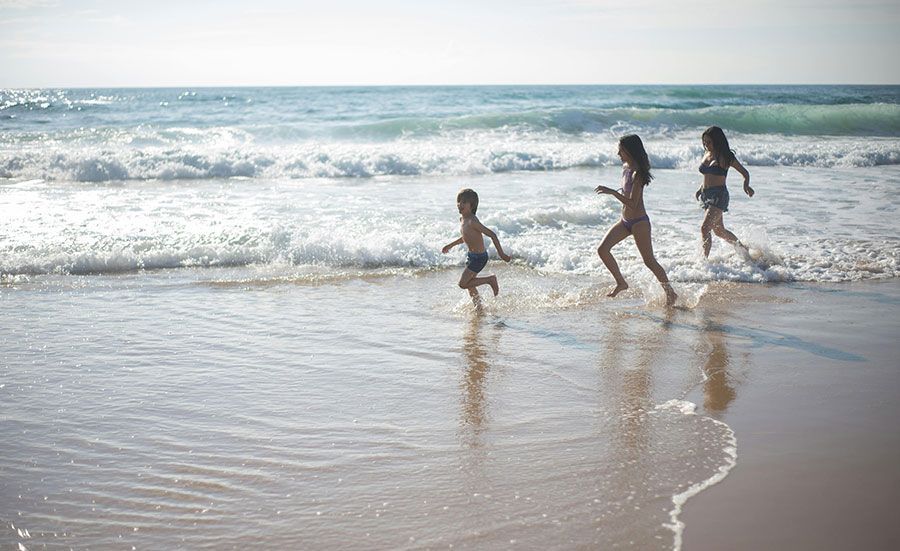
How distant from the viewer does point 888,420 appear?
13.6 feet

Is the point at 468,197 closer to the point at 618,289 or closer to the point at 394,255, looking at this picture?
the point at 618,289

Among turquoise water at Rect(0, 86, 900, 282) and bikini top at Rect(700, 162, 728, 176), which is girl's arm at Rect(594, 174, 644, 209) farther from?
bikini top at Rect(700, 162, 728, 176)

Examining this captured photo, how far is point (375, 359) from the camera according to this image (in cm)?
537

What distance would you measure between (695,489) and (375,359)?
2674mm

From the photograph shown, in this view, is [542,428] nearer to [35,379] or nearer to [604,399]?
[604,399]

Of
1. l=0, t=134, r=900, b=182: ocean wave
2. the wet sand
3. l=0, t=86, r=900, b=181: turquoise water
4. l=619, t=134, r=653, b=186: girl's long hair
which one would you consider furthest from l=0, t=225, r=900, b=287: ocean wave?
l=0, t=86, r=900, b=181: turquoise water

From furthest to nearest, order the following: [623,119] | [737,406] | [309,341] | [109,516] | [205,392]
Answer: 1. [623,119]
2. [309,341]
3. [205,392]
4. [737,406]
5. [109,516]

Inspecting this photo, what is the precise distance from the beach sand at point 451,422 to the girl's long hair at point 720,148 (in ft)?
6.16

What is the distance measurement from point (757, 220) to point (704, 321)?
5491mm

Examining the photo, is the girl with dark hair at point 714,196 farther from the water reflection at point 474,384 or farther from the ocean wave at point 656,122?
the ocean wave at point 656,122

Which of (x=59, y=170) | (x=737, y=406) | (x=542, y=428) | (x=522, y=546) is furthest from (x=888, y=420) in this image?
(x=59, y=170)

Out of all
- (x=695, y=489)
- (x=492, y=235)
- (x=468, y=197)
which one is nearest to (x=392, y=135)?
(x=468, y=197)

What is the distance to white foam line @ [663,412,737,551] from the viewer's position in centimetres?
300

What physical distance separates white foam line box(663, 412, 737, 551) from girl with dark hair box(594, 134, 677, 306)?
3.16 m
